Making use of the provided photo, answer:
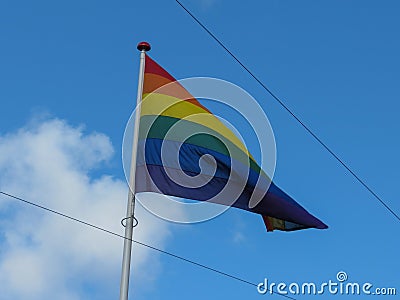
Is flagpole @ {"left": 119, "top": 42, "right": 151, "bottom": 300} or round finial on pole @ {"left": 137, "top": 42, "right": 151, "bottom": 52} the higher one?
round finial on pole @ {"left": 137, "top": 42, "right": 151, "bottom": 52}

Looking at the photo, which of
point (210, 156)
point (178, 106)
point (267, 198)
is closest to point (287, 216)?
point (267, 198)

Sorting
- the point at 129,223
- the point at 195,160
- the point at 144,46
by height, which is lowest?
the point at 129,223

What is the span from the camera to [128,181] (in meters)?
13.4

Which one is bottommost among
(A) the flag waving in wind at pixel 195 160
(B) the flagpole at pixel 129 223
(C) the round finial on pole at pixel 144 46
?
(B) the flagpole at pixel 129 223

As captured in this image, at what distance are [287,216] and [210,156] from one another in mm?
1779

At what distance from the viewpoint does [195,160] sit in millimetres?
14312

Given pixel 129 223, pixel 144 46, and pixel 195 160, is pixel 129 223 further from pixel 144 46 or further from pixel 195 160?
pixel 144 46

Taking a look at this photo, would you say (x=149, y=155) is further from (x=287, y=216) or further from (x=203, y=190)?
Answer: (x=287, y=216)

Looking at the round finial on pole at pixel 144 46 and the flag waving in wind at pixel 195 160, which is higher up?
the round finial on pole at pixel 144 46

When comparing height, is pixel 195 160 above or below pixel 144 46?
below

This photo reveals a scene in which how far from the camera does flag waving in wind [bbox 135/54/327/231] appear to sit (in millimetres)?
13781

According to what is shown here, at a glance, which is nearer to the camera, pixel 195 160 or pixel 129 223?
pixel 129 223

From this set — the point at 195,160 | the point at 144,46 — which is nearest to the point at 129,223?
the point at 195,160

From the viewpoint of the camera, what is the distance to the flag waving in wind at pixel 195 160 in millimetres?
13781
